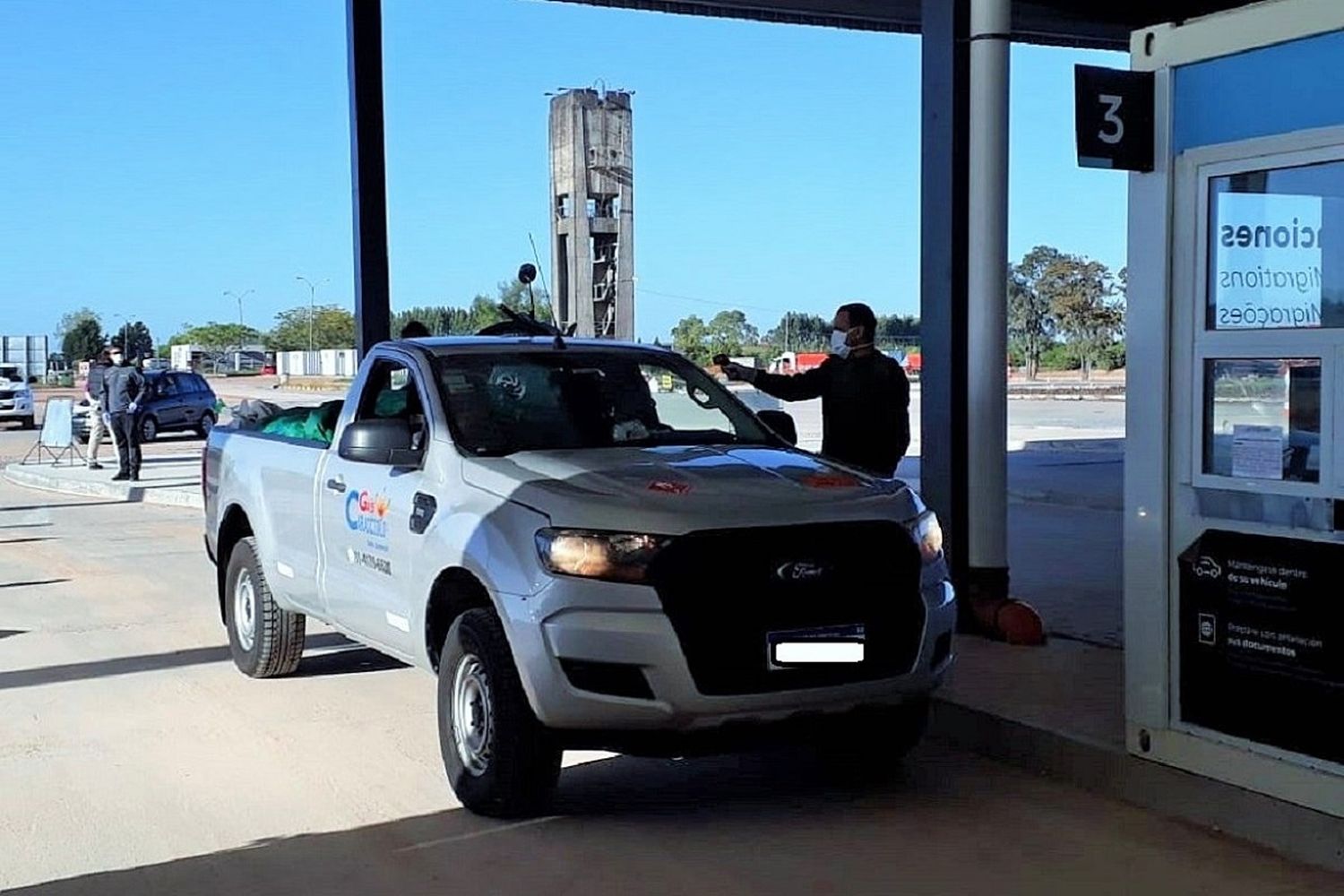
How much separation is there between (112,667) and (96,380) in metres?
16.1

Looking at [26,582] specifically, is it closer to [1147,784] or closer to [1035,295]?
[1147,784]

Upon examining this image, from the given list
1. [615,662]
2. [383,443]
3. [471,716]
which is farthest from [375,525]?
[615,662]

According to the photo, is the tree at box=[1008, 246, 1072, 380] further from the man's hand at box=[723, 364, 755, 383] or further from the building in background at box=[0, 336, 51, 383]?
the man's hand at box=[723, 364, 755, 383]

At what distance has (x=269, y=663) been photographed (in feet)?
27.5

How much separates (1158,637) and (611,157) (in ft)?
49.8

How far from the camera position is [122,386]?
70.1 ft

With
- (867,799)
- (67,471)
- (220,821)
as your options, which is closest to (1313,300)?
(867,799)

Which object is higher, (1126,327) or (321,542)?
(1126,327)

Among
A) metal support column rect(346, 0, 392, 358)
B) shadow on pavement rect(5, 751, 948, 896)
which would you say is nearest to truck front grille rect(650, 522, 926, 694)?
shadow on pavement rect(5, 751, 948, 896)

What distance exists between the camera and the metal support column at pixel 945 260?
8.23 m

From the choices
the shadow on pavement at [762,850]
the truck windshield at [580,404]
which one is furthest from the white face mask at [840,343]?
the shadow on pavement at [762,850]

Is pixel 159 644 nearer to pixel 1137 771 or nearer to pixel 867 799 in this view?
pixel 867 799

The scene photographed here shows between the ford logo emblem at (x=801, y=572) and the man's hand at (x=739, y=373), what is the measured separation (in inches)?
129

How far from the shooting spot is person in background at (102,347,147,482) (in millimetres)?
21375
